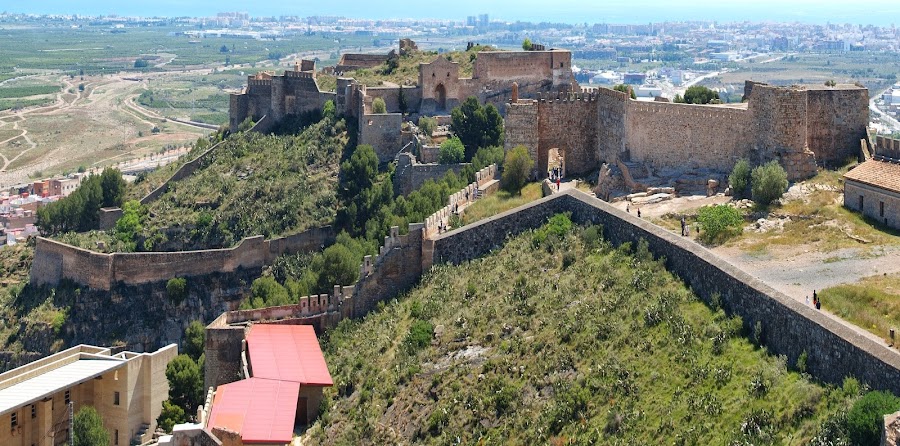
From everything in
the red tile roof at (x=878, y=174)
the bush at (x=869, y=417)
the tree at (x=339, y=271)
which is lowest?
the tree at (x=339, y=271)

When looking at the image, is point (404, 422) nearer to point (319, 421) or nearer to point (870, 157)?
point (319, 421)

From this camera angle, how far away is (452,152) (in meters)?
36.9

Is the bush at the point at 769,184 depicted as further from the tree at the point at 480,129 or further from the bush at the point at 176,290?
the bush at the point at 176,290

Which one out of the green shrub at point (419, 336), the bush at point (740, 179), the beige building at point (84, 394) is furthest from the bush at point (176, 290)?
the bush at point (740, 179)

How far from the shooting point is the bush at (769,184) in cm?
2278

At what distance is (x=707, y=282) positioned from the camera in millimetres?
19109

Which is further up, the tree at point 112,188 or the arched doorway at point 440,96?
the arched doorway at point 440,96

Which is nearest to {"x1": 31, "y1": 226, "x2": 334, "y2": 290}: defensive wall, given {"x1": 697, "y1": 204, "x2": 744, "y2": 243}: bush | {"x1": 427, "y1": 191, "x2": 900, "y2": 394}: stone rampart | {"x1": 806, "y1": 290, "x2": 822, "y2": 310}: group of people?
{"x1": 427, "y1": 191, "x2": 900, "y2": 394}: stone rampart

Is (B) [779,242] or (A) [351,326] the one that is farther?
(A) [351,326]

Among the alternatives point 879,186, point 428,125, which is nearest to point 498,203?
point 879,186

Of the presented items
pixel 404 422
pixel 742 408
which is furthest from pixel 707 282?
pixel 404 422

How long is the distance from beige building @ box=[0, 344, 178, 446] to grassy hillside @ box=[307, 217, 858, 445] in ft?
15.2

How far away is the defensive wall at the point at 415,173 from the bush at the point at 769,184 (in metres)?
13.9

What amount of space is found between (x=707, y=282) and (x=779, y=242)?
2341 mm
